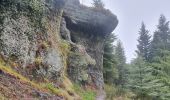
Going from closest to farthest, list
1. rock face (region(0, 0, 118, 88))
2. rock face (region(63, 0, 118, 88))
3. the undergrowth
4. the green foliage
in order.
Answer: rock face (region(0, 0, 118, 88)) → the green foliage → the undergrowth → rock face (region(63, 0, 118, 88))

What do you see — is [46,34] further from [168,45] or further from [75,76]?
[168,45]

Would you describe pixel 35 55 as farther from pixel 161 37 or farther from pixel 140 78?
pixel 161 37

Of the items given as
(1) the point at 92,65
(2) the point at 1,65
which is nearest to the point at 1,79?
(2) the point at 1,65

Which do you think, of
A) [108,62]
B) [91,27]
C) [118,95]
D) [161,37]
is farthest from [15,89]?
[161,37]

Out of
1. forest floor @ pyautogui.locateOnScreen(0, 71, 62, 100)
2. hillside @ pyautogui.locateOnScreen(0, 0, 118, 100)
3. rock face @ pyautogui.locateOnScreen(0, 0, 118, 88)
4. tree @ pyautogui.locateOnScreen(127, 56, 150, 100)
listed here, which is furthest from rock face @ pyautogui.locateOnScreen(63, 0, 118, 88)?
forest floor @ pyautogui.locateOnScreen(0, 71, 62, 100)

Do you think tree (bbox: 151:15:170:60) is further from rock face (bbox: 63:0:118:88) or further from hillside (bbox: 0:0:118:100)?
hillside (bbox: 0:0:118:100)

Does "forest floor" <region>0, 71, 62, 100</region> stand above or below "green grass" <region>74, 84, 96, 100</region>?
above

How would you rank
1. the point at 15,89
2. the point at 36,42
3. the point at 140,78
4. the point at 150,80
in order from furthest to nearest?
the point at 140,78
the point at 150,80
the point at 36,42
the point at 15,89

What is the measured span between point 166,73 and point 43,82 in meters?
15.8

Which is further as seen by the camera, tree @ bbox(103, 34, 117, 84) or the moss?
tree @ bbox(103, 34, 117, 84)

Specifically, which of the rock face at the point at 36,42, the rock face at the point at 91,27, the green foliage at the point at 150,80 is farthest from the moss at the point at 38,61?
the rock face at the point at 91,27

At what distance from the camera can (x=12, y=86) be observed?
16.8 m

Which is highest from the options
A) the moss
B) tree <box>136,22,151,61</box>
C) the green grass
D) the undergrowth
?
tree <box>136,22,151,61</box>

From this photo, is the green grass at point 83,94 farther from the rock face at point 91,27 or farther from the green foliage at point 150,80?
the rock face at point 91,27
